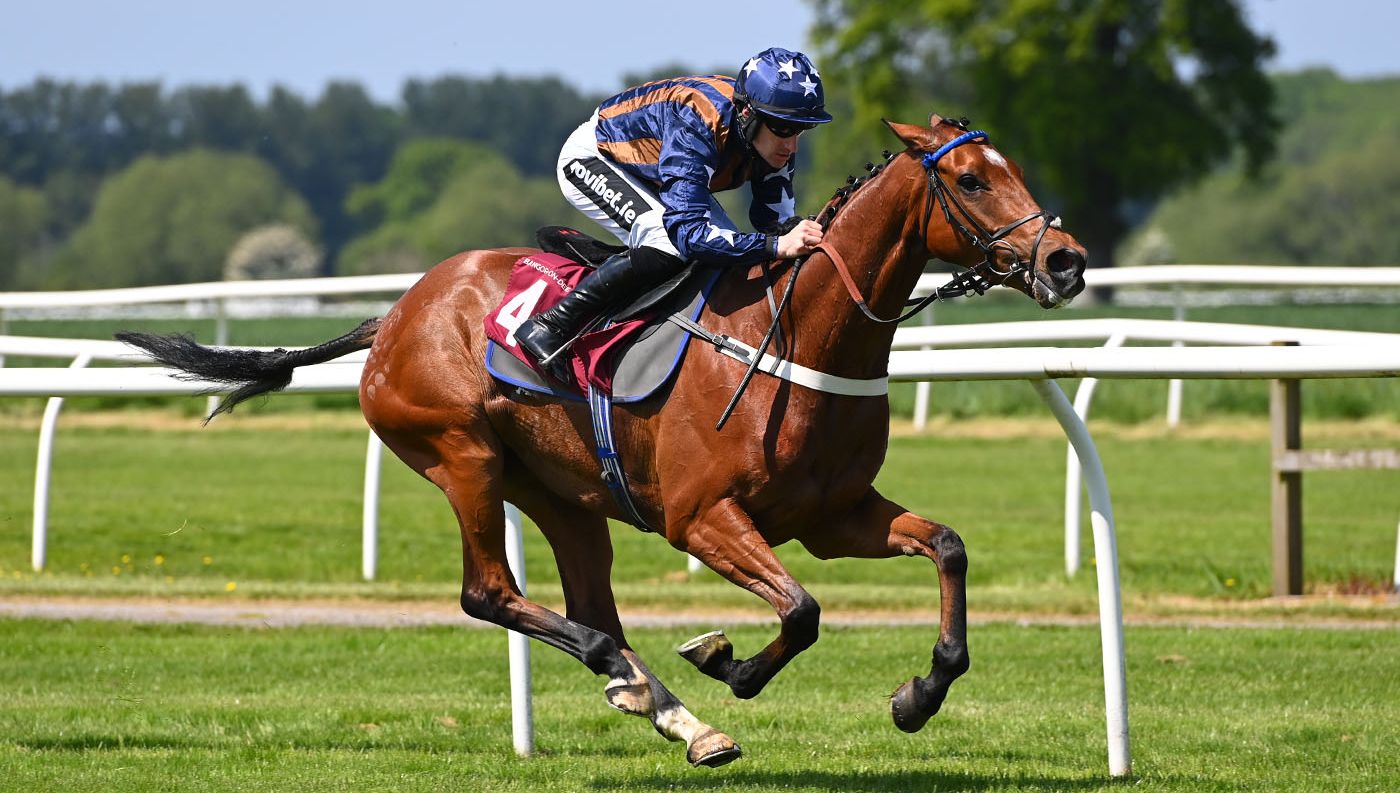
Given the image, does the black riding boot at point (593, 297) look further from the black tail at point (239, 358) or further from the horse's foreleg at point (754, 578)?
the black tail at point (239, 358)

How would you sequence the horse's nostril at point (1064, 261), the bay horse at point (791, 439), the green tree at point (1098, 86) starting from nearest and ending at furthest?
1. the horse's nostril at point (1064, 261)
2. the bay horse at point (791, 439)
3. the green tree at point (1098, 86)

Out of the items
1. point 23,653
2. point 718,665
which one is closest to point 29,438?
point 23,653

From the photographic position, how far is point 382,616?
873 centimetres

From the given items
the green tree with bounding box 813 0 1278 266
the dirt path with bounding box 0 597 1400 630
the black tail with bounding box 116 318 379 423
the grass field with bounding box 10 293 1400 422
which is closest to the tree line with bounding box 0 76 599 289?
the green tree with bounding box 813 0 1278 266

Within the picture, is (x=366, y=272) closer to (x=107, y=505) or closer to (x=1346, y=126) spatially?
(x=1346, y=126)

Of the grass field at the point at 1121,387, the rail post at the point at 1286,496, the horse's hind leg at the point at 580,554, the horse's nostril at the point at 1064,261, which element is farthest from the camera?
the grass field at the point at 1121,387

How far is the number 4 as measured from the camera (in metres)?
5.21

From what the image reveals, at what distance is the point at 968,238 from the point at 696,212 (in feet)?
2.37

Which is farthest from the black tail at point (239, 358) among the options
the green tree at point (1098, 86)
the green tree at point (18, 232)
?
the green tree at point (18, 232)

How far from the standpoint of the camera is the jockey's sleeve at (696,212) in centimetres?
476

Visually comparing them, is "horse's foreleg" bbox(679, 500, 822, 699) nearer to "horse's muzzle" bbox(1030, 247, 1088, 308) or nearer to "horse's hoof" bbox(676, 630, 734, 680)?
"horse's hoof" bbox(676, 630, 734, 680)

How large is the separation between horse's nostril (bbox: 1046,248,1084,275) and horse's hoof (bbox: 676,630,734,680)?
4.34 feet

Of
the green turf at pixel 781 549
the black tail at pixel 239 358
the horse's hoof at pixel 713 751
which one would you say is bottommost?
the green turf at pixel 781 549

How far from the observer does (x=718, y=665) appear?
4.88 meters
